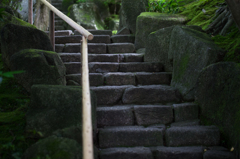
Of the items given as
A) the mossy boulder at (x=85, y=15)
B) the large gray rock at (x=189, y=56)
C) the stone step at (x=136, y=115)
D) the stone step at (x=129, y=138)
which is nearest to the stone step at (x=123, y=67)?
the large gray rock at (x=189, y=56)

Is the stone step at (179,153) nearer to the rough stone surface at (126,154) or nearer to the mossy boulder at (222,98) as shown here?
the rough stone surface at (126,154)

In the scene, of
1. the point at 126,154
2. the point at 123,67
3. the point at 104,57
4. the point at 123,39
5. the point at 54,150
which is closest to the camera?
the point at 54,150

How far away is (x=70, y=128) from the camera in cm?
171

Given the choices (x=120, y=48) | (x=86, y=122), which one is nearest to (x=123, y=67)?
(x=120, y=48)

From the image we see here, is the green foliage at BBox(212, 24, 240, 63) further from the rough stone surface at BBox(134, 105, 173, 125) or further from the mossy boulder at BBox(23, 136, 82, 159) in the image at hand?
the mossy boulder at BBox(23, 136, 82, 159)

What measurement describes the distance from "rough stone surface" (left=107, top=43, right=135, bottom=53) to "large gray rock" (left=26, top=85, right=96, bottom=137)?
2.41 metres

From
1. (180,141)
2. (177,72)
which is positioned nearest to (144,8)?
(177,72)

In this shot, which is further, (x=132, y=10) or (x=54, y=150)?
(x=132, y=10)

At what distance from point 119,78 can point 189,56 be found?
1065 millimetres

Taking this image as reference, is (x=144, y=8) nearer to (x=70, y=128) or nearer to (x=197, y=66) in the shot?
(x=197, y=66)

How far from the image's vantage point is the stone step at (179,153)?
203cm

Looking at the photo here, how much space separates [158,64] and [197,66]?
0.97 metres

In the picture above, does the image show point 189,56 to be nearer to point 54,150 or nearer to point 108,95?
point 108,95

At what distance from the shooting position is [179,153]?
204cm
